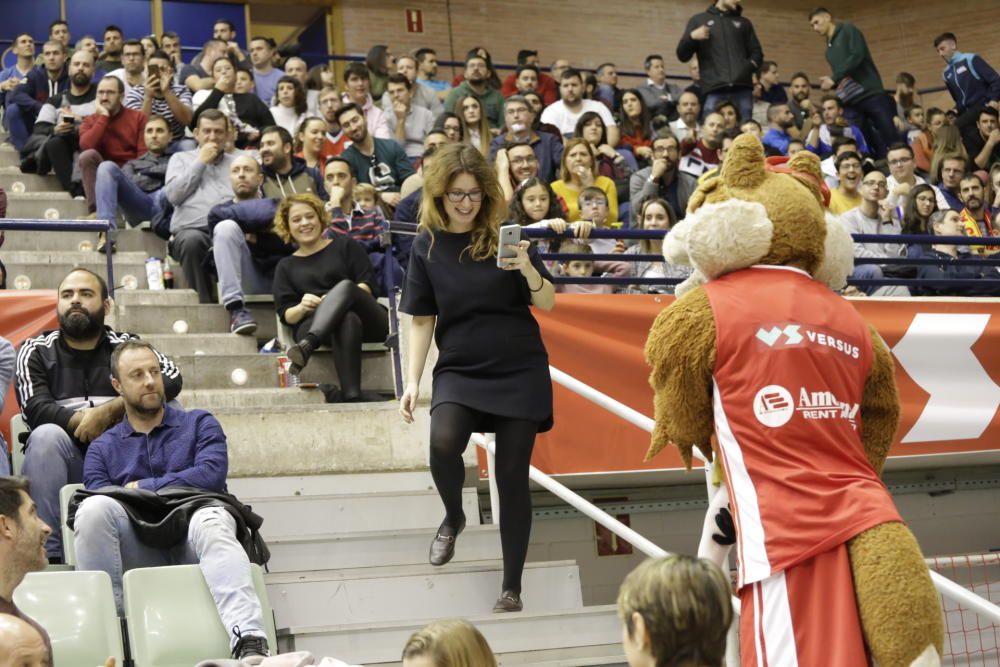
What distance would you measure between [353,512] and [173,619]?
1484 mm

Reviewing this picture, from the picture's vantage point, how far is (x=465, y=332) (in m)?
4.92

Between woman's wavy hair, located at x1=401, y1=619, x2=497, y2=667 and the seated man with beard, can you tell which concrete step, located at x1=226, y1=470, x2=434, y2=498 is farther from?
woman's wavy hair, located at x1=401, y1=619, x2=497, y2=667

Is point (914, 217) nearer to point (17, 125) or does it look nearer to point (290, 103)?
point (290, 103)

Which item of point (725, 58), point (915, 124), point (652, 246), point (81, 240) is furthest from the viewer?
point (915, 124)

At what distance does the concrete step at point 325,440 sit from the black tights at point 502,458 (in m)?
1.45

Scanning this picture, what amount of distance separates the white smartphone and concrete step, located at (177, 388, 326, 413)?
7.55ft

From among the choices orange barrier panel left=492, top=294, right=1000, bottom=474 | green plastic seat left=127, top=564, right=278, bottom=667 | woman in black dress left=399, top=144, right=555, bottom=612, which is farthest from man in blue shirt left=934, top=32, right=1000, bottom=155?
green plastic seat left=127, top=564, right=278, bottom=667

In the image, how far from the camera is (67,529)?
5133 millimetres

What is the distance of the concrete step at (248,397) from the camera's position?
22.4ft

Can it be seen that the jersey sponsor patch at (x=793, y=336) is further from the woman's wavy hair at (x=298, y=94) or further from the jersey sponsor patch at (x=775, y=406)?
the woman's wavy hair at (x=298, y=94)

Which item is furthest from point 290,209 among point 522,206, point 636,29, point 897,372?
point 636,29

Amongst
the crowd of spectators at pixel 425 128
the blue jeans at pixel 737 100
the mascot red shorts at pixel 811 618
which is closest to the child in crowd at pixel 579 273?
the crowd of spectators at pixel 425 128

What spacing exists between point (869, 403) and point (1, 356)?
379 cm

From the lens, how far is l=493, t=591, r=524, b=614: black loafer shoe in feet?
16.6
